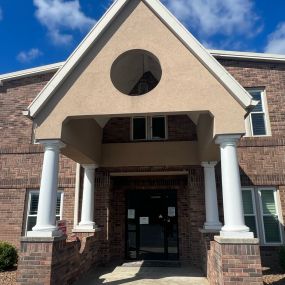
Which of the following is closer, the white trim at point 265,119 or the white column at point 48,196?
the white column at point 48,196

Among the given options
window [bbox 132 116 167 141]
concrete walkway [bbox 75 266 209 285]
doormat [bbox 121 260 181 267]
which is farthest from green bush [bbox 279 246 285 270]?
window [bbox 132 116 167 141]

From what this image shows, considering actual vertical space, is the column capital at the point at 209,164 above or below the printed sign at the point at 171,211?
above

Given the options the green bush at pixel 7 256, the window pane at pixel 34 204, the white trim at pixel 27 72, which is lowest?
the green bush at pixel 7 256

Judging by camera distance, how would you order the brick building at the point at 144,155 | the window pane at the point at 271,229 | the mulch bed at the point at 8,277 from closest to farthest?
the brick building at the point at 144,155 < the mulch bed at the point at 8,277 < the window pane at the point at 271,229

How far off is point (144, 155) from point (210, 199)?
8.82 feet

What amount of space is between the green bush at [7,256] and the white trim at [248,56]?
10.3 meters

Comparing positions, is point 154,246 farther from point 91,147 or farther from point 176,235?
point 91,147

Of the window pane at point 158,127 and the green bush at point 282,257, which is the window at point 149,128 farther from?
the green bush at point 282,257

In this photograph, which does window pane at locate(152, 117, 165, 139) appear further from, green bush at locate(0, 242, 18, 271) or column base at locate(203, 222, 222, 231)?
green bush at locate(0, 242, 18, 271)

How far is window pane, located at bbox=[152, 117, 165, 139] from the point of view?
11.0m

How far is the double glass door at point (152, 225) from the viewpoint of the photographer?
1075 centimetres

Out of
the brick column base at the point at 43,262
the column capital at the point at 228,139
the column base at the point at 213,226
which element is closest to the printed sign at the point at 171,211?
the column base at the point at 213,226

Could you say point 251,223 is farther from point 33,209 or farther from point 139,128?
point 33,209

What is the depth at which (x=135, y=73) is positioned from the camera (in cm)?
1052
